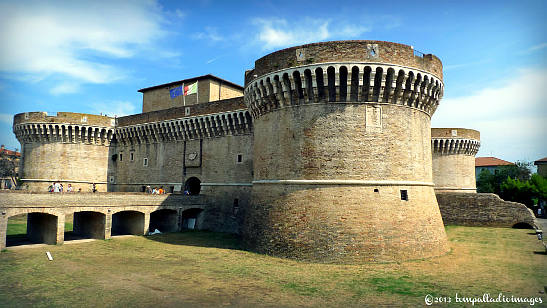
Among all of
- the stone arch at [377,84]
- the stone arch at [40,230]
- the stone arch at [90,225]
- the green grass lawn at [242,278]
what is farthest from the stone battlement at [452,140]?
the stone arch at [40,230]

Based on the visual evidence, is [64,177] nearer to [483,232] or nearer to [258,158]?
[258,158]

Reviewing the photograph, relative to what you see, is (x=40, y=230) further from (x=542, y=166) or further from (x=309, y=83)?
(x=542, y=166)

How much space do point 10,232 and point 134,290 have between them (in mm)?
19416

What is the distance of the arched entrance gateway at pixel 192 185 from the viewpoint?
29.4 metres

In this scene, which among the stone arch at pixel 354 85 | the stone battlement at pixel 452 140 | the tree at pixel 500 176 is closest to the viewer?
the stone arch at pixel 354 85

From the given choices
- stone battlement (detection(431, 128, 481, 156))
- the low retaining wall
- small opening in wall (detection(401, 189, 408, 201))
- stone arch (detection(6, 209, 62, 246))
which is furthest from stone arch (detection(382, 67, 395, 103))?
stone arch (detection(6, 209, 62, 246))

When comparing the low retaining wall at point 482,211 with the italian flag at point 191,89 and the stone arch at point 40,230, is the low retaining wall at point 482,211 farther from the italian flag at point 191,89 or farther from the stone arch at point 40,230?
the stone arch at point 40,230

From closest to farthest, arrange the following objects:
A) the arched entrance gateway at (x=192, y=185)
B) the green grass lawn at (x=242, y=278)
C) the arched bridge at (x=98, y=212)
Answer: the green grass lawn at (x=242, y=278) → the arched bridge at (x=98, y=212) → the arched entrance gateway at (x=192, y=185)

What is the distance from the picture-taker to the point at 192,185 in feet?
99.8

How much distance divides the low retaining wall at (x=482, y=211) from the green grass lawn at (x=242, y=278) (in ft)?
26.1

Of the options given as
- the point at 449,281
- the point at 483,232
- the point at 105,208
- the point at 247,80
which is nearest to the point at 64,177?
the point at 105,208

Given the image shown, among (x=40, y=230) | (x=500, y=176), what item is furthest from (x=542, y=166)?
(x=40, y=230)

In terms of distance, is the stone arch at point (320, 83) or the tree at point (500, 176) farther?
the tree at point (500, 176)

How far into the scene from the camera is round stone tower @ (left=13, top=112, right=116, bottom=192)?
32344 mm
